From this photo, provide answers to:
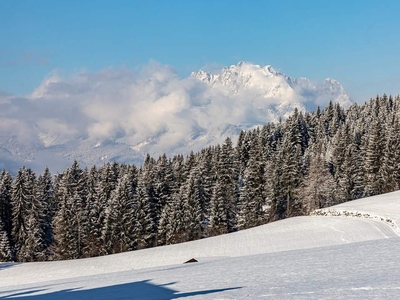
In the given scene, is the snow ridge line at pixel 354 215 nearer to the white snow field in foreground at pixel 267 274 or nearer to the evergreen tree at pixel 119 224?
the white snow field in foreground at pixel 267 274

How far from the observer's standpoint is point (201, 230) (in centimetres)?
7538

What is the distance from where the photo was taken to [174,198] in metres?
77.8

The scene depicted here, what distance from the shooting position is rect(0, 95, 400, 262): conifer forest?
71000mm

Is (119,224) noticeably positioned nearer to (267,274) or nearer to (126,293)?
(126,293)

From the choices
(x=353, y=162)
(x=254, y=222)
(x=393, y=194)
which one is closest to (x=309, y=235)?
(x=393, y=194)

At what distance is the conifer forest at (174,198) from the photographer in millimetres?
71000

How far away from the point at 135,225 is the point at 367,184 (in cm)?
4288

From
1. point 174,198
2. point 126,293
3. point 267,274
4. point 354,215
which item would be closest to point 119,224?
→ point 174,198

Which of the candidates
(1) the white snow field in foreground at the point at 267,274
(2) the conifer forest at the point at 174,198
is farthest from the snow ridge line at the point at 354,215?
(2) the conifer forest at the point at 174,198

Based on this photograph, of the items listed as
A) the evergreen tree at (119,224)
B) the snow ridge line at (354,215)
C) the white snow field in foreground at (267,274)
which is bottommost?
the white snow field in foreground at (267,274)

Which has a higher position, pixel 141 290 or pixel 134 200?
pixel 134 200

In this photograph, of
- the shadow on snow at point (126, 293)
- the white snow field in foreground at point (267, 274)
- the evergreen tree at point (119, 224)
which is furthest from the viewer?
the evergreen tree at point (119, 224)

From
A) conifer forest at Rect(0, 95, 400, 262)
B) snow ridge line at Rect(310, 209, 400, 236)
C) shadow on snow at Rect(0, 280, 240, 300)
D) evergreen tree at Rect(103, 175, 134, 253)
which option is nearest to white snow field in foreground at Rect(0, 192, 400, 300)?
shadow on snow at Rect(0, 280, 240, 300)

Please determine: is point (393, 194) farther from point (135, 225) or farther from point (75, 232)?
point (75, 232)
